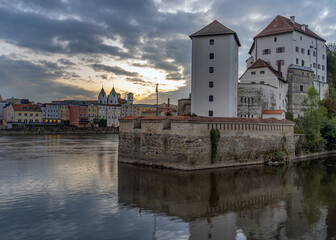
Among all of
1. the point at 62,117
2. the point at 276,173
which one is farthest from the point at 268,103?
the point at 62,117

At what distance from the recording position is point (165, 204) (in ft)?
47.4

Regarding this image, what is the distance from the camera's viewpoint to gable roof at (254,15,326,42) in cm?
5047

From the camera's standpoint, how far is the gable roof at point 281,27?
1987 inches

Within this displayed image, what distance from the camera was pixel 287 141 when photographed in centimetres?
2995

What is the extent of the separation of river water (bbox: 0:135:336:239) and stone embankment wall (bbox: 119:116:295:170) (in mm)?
1345

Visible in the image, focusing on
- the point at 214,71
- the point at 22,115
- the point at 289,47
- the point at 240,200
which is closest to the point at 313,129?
the point at 214,71

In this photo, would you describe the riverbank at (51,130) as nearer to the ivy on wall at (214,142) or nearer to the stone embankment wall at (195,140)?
the stone embankment wall at (195,140)

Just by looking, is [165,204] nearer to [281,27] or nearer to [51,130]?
[281,27]

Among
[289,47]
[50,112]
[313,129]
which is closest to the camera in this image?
[313,129]

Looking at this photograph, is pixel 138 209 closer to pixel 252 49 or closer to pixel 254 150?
pixel 254 150

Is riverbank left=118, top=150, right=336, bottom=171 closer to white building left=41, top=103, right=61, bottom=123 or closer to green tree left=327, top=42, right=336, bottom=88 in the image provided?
green tree left=327, top=42, right=336, bottom=88

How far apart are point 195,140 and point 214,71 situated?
14388 mm

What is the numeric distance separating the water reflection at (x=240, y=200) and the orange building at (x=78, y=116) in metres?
89.2

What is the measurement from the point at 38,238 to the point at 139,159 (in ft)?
51.0
